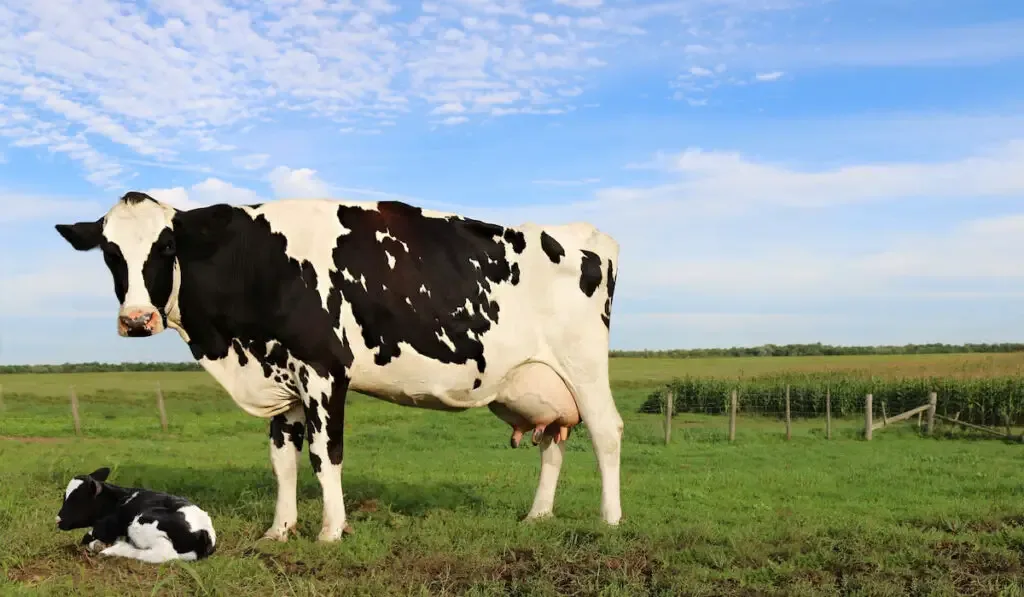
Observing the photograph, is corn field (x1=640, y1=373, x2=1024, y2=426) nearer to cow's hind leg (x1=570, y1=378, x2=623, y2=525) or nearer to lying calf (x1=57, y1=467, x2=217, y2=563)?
cow's hind leg (x1=570, y1=378, x2=623, y2=525)

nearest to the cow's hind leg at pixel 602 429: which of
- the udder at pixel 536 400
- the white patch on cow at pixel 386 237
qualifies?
the udder at pixel 536 400

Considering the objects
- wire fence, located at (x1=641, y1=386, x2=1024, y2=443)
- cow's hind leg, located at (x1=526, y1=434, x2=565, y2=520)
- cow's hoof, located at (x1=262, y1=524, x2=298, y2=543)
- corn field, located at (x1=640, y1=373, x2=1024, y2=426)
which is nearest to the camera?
cow's hoof, located at (x1=262, y1=524, x2=298, y2=543)

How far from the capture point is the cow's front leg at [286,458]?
7.59m

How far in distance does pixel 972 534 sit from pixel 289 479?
6.40 m

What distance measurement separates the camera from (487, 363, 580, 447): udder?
8180 mm

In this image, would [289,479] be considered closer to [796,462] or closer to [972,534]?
[972,534]

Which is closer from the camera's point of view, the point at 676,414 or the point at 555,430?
the point at 555,430

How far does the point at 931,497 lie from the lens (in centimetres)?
1379

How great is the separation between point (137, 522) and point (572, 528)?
3664 mm

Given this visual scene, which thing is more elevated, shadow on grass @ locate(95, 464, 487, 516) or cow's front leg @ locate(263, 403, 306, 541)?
cow's front leg @ locate(263, 403, 306, 541)

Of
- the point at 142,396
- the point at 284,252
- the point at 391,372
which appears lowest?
the point at 142,396

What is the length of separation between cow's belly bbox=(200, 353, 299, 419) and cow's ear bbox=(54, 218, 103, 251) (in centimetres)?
139

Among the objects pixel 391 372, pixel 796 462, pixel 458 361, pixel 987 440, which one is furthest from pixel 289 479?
pixel 987 440

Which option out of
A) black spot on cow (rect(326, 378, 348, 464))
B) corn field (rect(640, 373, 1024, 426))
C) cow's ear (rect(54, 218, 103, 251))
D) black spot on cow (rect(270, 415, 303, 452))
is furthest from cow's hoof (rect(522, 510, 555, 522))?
corn field (rect(640, 373, 1024, 426))
